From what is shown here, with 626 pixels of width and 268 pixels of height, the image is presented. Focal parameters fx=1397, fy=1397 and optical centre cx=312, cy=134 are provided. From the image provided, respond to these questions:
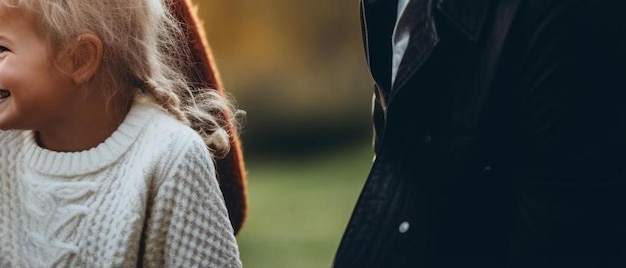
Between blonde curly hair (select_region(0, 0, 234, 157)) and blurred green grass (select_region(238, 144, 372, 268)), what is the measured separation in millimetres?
5077

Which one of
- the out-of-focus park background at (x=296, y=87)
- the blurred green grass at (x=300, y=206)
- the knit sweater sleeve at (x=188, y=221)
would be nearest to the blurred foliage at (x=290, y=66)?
the out-of-focus park background at (x=296, y=87)

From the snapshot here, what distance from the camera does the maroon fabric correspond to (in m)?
2.98

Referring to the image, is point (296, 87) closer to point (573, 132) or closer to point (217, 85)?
point (217, 85)

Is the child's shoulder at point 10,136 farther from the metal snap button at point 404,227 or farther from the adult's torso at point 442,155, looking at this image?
the metal snap button at point 404,227

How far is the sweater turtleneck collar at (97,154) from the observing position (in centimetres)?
271

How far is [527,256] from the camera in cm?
237

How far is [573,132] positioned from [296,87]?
8890 millimetres

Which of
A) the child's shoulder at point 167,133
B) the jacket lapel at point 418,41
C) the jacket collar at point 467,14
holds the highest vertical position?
the jacket collar at point 467,14

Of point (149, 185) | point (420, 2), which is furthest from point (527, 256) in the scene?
point (149, 185)

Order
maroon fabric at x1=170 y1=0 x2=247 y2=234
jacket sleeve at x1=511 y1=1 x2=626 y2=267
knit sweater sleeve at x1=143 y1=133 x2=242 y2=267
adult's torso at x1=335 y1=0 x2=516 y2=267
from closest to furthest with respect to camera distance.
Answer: jacket sleeve at x1=511 y1=1 x2=626 y2=267
adult's torso at x1=335 y1=0 x2=516 y2=267
knit sweater sleeve at x1=143 y1=133 x2=242 y2=267
maroon fabric at x1=170 y1=0 x2=247 y2=234

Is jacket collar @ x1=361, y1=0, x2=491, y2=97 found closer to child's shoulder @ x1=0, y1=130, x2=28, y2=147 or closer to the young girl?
the young girl

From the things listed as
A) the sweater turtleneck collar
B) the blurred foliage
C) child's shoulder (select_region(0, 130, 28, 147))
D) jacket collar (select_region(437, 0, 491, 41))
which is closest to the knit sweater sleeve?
the sweater turtleneck collar

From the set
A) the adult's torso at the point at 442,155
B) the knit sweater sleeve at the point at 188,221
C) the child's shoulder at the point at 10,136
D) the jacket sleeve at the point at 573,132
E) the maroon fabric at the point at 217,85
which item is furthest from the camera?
the maroon fabric at the point at 217,85

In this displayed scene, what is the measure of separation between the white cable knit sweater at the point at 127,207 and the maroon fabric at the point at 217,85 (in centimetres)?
24
